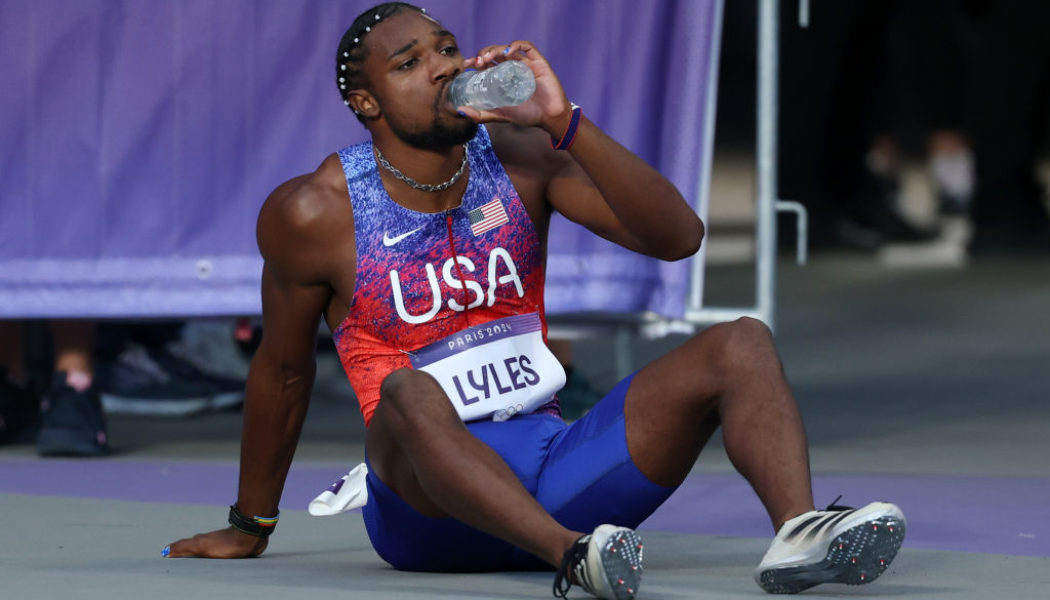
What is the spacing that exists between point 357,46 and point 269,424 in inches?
29.0

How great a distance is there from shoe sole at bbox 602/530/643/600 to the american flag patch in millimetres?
784

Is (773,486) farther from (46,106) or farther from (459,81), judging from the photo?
(46,106)

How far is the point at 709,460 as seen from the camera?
5.34 meters

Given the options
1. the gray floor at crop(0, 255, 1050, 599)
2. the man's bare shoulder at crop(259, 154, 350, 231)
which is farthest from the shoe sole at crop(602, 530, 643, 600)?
the man's bare shoulder at crop(259, 154, 350, 231)

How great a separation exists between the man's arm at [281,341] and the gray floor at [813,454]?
7.3 inches

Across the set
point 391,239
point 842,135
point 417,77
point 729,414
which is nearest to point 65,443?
point 391,239

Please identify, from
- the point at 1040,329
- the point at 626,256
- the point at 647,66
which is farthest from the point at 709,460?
the point at 1040,329

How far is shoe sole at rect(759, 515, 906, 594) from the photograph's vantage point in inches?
112

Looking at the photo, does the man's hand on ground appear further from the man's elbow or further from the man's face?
the man's elbow

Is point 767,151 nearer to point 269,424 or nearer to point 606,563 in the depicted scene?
point 269,424

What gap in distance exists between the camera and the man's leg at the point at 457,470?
292cm

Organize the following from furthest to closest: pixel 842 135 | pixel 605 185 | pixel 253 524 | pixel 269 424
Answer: pixel 842 135, pixel 253 524, pixel 269 424, pixel 605 185

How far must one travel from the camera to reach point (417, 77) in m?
3.34

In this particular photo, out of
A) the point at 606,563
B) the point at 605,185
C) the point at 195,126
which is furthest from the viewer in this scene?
the point at 195,126
